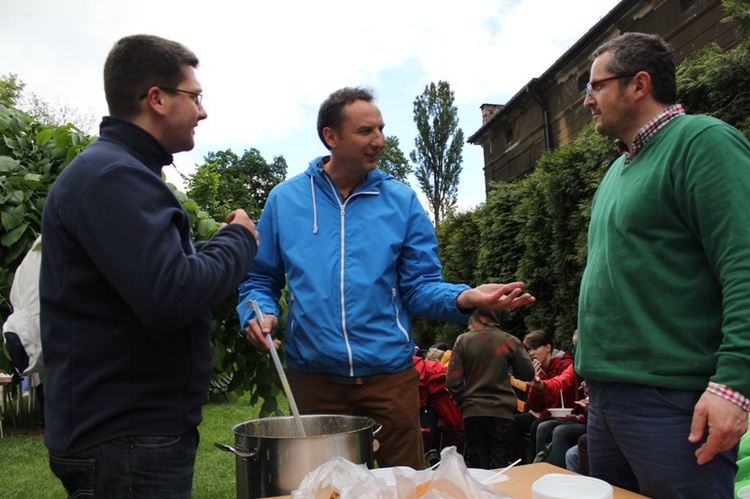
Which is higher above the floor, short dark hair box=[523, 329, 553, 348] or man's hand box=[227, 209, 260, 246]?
man's hand box=[227, 209, 260, 246]

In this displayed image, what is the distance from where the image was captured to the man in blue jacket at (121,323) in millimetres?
1261

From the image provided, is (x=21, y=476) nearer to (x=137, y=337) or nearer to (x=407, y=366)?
(x=407, y=366)

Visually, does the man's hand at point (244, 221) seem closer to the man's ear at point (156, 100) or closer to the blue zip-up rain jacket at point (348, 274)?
the man's ear at point (156, 100)

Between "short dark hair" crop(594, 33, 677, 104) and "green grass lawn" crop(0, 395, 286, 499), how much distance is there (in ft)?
14.6

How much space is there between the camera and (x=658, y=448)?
1.56 m

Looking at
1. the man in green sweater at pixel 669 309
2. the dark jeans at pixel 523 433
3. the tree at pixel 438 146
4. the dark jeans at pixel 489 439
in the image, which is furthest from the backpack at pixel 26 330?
the tree at pixel 438 146

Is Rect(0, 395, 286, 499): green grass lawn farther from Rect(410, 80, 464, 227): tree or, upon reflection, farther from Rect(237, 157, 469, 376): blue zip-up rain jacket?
Rect(410, 80, 464, 227): tree

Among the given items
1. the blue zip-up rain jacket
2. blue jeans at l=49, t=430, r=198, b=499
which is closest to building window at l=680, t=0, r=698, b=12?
the blue zip-up rain jacket

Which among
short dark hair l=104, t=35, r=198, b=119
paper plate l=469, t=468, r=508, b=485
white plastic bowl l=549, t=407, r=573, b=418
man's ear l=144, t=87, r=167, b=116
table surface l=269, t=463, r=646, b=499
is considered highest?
short dark hair l=104, t=35, r=198, b=119

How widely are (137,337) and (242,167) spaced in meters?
48.9

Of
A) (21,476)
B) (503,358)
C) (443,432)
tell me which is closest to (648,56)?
(503,358)

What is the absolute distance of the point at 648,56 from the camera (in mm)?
1856

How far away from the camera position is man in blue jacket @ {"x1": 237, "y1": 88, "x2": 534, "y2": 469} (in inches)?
86.0

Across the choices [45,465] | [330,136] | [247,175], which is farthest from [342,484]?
[247,175]
